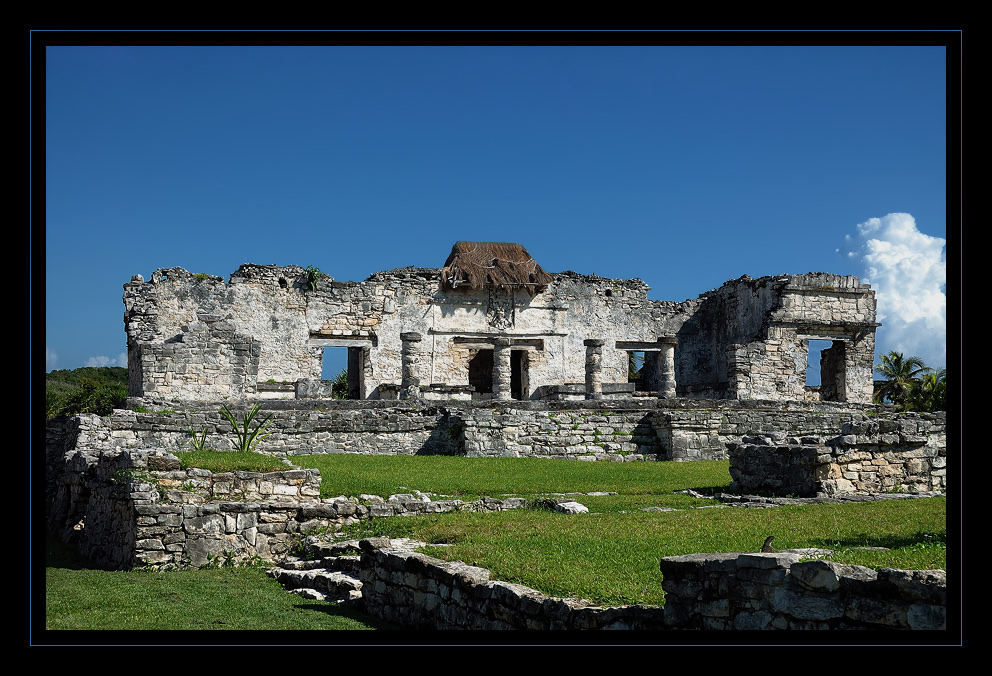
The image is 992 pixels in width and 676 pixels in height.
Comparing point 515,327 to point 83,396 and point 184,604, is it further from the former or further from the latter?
point 184,604

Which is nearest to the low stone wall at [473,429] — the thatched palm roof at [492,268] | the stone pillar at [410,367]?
the stone pillar at [410,367]

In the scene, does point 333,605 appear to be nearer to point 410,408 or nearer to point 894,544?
point 894,544

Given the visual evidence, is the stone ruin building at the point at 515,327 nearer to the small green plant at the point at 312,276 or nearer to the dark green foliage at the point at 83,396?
the small green plant at the point at 312,276

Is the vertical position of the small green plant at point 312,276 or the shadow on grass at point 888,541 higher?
the small green plant at point 312,276

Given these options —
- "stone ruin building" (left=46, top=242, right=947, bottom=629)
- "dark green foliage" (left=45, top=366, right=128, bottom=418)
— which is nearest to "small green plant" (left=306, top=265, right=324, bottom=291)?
"stone ruin building" (left=46, top=242, right=947, bottom=629)

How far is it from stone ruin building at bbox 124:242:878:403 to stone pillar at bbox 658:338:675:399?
1.6 inches

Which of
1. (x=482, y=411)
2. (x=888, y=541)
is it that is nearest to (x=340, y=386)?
(x=482, y=411)

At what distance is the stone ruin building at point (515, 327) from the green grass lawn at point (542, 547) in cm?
1335

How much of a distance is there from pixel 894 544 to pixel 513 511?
3.73 meters

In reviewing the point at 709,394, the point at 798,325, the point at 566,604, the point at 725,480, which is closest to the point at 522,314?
→ the point at 709,394

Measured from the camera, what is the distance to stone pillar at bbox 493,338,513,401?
25.5 metres

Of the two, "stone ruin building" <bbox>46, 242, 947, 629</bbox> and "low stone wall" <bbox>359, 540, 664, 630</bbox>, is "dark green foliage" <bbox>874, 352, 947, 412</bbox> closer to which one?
"stone ruin building" <bbox>46, 242, 947, 629</bbox>

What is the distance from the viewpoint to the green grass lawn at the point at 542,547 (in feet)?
18.2

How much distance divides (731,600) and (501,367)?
71.1 feet
